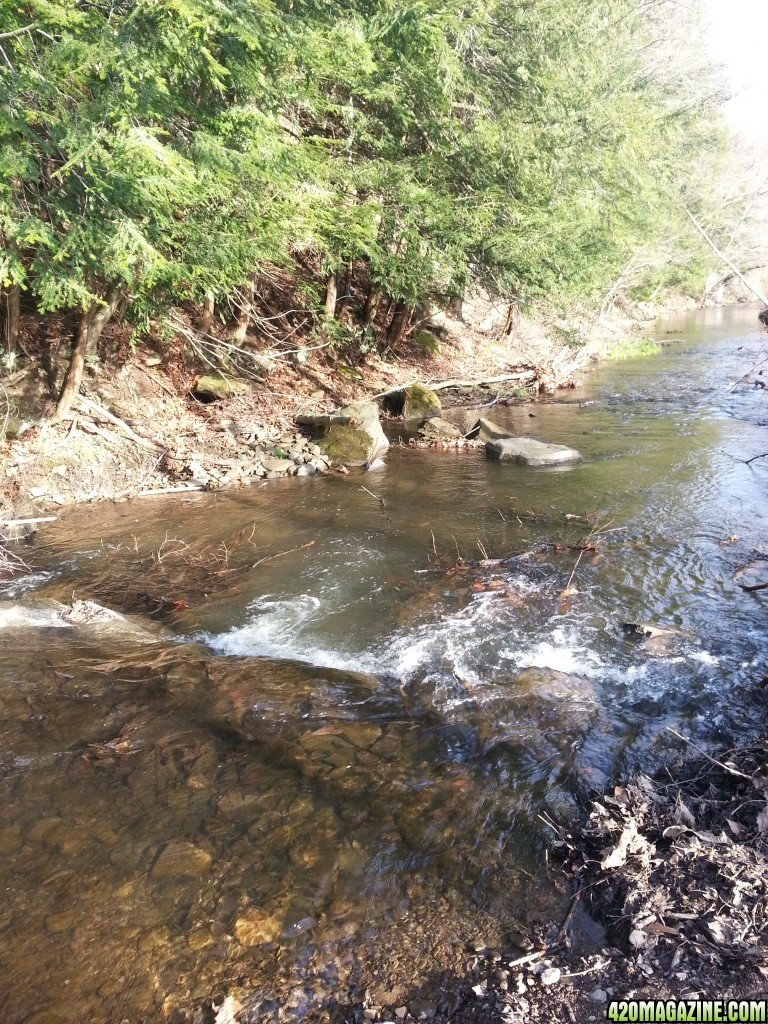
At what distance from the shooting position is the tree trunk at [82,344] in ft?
33.8

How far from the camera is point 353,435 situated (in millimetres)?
12555

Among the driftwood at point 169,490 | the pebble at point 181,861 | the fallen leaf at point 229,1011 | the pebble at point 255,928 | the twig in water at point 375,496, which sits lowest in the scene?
the fallen leaf at point 229,1011

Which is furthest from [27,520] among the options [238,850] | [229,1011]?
[229,1011]

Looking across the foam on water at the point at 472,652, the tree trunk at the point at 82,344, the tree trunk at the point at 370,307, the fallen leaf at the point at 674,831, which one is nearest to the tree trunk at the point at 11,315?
the tree trunk at the point at 82,344

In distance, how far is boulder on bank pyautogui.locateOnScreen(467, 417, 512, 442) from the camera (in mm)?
13055

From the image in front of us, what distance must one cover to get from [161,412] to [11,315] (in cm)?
326

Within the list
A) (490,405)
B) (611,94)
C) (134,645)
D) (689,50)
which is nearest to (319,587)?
(134,645)

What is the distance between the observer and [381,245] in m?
13.6

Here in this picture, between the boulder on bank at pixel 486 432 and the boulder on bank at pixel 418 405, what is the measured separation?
1829mm

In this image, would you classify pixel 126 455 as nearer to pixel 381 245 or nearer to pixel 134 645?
pixel 134 645

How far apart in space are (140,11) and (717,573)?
829 cm

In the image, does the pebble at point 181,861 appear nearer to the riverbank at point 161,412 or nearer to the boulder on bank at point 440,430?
the riverbank at point 161,412

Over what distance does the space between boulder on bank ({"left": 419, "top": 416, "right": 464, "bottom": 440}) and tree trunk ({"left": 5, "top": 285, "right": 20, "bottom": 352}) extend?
26.5ft

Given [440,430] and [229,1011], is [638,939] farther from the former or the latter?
[440,430]
